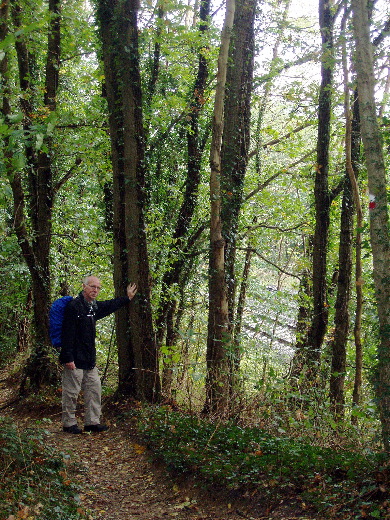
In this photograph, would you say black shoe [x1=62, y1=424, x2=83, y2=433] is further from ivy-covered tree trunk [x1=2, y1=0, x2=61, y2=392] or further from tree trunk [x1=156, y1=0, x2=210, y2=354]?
tree trunk [x1=156, y1=0, x2=210, y2=354]

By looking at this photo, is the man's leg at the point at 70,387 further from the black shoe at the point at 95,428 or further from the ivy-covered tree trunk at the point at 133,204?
the ivy-covered tree trunk at the point at 133,204

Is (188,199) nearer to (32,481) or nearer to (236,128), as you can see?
(236,128)

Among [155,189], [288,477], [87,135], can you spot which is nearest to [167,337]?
[155,189]

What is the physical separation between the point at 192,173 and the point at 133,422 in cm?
804

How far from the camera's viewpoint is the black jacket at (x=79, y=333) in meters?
7.29

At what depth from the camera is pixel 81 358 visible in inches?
294

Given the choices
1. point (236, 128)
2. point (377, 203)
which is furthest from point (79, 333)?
point (236, 128)

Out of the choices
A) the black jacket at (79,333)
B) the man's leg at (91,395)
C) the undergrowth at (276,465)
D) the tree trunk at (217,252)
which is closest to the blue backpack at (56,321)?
the black jacket at (79,333)

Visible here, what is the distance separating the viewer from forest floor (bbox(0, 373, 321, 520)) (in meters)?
4.81

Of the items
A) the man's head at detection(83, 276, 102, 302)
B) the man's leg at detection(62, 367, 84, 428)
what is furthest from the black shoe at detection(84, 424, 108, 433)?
the man's head at detection(83, 276, 102, 302)

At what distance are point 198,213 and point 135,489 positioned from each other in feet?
31.5

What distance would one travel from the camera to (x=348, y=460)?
5.02 meters

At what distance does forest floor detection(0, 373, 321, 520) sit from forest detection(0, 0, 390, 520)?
9.2 inches

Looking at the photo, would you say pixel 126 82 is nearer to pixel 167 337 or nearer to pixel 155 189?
pixel 155 189
